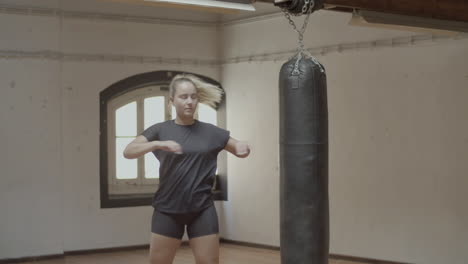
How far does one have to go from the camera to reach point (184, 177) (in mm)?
3797

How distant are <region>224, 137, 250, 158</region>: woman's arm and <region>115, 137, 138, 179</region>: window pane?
3.93 meters

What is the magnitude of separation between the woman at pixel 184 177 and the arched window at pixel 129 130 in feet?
12.1

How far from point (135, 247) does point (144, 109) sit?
165 centimetres

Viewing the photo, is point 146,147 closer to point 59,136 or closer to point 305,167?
point 305,167

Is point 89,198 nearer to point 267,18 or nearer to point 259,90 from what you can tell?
point 259,90

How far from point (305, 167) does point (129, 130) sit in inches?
186

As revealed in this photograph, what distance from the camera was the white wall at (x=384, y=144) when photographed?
6.00 m

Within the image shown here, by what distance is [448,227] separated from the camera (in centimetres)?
603

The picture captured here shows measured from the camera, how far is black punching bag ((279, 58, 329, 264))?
3309mm

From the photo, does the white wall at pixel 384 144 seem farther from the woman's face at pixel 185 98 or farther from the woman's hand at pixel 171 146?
the woman's hand at pixel 171 146

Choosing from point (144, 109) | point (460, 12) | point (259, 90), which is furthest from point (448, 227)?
point (144, 109)

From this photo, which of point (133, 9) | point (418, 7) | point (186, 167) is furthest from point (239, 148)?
point (133, 9)

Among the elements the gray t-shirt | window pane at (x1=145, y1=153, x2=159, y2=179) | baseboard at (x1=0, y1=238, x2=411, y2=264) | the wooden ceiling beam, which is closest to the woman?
the gray t-shirt

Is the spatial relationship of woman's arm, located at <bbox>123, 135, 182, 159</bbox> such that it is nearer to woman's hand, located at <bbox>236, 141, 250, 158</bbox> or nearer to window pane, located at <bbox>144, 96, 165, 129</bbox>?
woman's hand, located at <bbox>236, 141, 250, 158</bbox>
